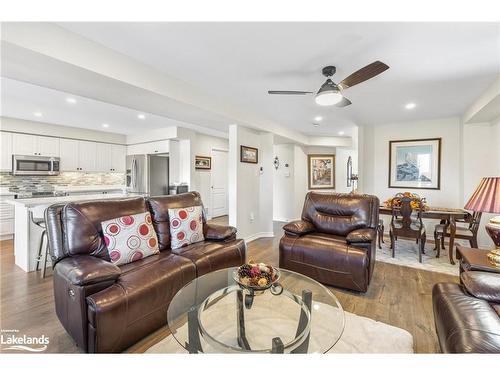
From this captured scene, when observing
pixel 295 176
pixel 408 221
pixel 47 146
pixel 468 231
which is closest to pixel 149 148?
pixel 47 146

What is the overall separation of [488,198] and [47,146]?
7.11 metres

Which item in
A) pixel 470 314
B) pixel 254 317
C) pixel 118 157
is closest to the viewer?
pixel 470 314

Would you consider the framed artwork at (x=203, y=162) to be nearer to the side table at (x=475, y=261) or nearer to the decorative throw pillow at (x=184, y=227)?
the decorative throw pillow at (x=184, y=227)

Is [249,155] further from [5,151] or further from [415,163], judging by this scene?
[5,151]

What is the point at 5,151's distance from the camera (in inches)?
179

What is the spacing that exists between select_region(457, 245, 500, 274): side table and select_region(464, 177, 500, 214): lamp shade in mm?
419

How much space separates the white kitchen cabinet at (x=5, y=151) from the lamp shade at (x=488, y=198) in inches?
279

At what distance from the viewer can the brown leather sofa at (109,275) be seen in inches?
59.1

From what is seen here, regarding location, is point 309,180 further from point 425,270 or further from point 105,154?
point 105,154

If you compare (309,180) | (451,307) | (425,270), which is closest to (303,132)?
(309,180)

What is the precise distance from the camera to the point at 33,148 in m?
4.89

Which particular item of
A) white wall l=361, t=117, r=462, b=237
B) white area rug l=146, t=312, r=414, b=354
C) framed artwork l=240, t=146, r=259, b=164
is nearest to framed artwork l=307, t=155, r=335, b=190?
white wall l=361, t=117, r=462, b=237

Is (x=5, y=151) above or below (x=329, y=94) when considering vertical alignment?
below
